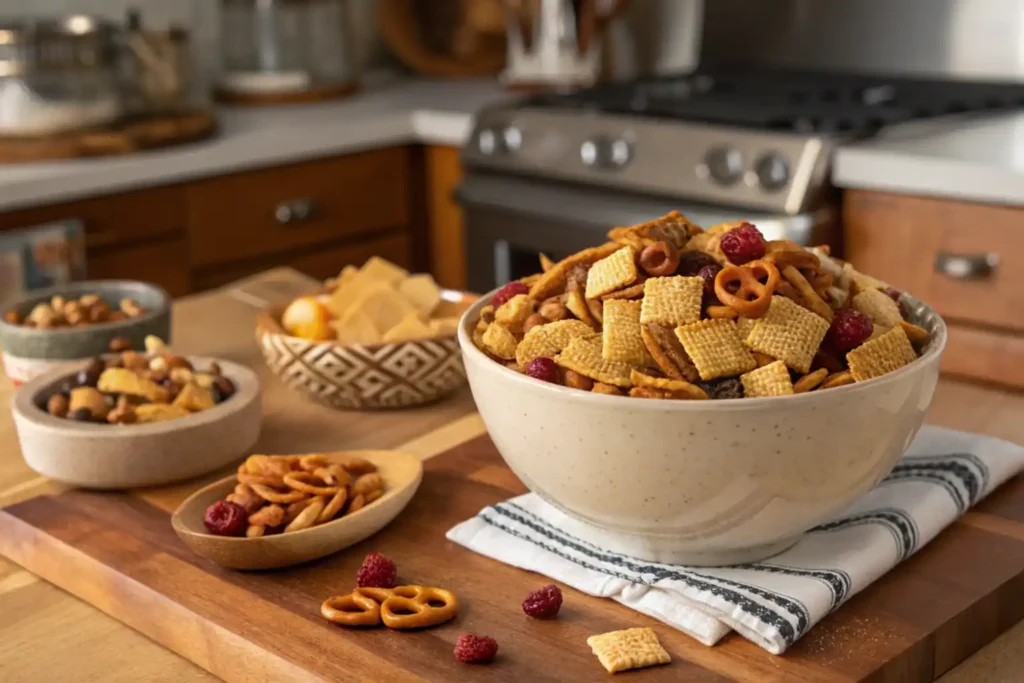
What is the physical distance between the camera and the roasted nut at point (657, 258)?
936 mm

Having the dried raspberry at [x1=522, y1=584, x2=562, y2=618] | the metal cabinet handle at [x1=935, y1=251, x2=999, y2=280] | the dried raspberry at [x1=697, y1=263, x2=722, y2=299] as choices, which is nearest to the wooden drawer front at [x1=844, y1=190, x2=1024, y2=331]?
the metal cabinet handle at [x1=935, y1=251, x2=999, y2=280]

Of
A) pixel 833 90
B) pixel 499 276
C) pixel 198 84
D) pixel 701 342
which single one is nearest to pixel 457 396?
pixel 701 342

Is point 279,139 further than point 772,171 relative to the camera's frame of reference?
Yes

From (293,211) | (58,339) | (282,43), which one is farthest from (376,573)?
(282,43)

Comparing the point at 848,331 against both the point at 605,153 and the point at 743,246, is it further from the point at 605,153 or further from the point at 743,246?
the point at 605,153

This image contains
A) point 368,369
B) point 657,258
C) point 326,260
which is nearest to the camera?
point 657,258

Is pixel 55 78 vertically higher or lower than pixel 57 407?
higher

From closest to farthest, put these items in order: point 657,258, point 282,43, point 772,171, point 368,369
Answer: point 657,258, point 368,369, point 772,171, point 282,43

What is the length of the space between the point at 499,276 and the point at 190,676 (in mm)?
1924

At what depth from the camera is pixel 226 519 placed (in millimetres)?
991

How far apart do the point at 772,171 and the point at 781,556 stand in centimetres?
143

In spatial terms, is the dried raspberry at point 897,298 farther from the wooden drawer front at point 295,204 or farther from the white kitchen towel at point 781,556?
the wooden drawer front at point 295,204

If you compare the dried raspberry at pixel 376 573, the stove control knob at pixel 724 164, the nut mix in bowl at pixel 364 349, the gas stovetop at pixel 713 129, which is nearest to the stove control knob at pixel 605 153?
the gas stovetop at pixel 713 129

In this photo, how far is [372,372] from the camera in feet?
4.16
